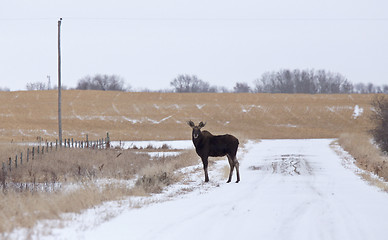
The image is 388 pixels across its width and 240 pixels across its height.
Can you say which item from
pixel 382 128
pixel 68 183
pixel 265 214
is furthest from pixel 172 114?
pixel 265 214

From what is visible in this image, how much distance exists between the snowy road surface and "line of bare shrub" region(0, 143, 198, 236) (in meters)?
1.13

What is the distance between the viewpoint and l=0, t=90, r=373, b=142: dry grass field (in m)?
64.7

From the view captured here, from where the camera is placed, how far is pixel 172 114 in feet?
253

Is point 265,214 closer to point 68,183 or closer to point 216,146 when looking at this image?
point 68,183

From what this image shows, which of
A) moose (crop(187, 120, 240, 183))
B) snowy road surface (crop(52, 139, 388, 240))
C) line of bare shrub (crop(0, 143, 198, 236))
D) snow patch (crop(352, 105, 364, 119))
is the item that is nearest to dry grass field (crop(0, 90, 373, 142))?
snow patch (crop(352, 105, 364, 119))

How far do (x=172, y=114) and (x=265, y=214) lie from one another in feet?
216

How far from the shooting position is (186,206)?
40.7 ft

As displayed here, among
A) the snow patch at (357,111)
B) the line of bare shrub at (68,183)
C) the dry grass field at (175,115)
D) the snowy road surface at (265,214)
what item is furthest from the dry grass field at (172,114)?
the snowy road surface at (265,214)

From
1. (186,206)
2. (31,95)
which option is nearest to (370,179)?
(186,206)

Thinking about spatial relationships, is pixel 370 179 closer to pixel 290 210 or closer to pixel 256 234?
pixel 290 210

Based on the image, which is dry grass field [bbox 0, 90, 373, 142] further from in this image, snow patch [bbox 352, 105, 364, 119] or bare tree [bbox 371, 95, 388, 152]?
bare tree [bbox 371, 95, 388, 152]

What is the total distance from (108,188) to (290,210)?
4.77 metres

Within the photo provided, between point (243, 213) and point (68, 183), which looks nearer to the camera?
point (243, 213)

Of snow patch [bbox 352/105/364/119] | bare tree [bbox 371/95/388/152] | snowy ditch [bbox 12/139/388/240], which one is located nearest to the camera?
snowy ditch [bbox 12/139/388/240]
